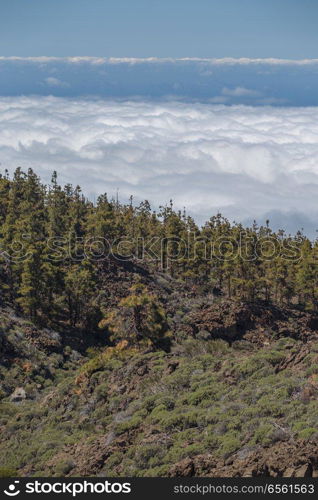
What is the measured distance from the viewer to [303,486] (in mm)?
16953

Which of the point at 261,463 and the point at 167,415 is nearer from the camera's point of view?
the point at 261,463

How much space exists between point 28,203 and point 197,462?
2613 inches

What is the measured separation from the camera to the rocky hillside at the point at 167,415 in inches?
817

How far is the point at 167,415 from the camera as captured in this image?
26141mm

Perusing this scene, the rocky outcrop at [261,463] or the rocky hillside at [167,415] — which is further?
the rocky hillside at [167,415]

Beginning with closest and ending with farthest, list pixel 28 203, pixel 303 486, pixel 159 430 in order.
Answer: pixel 303 486 → pixel 159 430 → pixel 28 203

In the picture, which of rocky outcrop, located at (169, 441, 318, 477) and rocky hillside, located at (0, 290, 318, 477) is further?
rocky hillside, located at (0, 290, 318, 477)

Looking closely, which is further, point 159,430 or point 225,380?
point 225,380

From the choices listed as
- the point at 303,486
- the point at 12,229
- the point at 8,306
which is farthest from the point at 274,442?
the point at 12,229

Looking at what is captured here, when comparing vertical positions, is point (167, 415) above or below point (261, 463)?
below

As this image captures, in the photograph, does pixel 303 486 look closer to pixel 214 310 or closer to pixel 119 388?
pixel 119 388

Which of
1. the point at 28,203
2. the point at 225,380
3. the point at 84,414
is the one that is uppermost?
Result: the point at 28,203

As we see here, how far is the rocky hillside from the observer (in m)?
20.8

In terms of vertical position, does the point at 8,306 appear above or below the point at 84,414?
above
